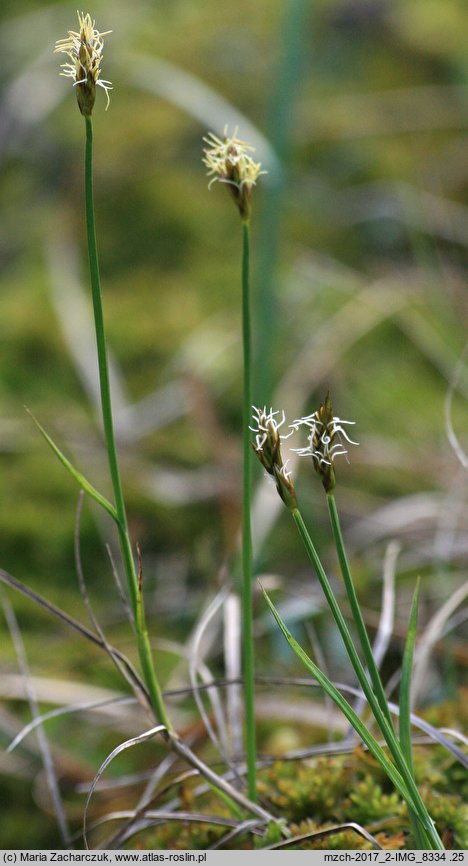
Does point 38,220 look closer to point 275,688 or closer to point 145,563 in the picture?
point 145,563

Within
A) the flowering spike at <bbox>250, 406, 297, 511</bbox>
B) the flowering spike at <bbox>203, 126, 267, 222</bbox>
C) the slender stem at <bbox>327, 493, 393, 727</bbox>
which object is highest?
the flowering spike at <bbox>203, 126, 267, 222</bbox>

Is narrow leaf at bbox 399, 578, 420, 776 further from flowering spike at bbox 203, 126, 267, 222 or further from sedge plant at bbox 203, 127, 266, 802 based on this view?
flowering spike at bbox 203, 126, 267, 222

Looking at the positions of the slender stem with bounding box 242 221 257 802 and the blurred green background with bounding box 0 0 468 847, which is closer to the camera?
the slender stem with bounding box 242 221 257 802

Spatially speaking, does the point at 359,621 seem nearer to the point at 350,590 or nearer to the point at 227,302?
the point at 350,590

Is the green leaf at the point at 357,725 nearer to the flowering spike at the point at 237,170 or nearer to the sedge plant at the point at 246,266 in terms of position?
the sedge plant at the point at 246,266

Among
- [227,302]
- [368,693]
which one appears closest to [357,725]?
[368,693]

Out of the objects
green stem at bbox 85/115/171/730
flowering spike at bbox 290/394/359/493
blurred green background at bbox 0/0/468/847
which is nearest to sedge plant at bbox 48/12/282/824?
green stem at bbox 85/115/171/730
